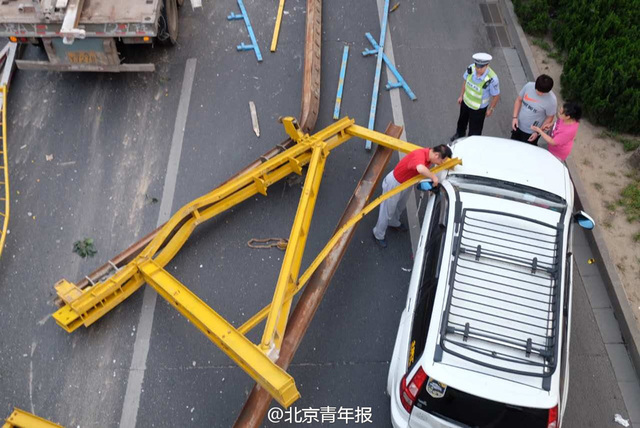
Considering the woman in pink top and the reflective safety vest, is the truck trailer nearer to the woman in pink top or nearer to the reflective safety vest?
the reflective safety vest

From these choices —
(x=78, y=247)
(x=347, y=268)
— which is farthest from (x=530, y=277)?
(x=78, y=247)

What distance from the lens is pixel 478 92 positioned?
6.91m

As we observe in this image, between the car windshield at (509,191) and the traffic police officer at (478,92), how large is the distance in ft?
5.34

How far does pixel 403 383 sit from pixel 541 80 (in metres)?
3.86

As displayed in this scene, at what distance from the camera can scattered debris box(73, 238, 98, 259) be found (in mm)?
6879

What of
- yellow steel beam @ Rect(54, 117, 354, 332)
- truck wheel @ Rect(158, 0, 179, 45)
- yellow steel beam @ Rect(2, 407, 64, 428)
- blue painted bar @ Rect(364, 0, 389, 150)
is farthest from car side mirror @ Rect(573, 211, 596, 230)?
truck wheel @ Rect(158, 0, 179, 45)

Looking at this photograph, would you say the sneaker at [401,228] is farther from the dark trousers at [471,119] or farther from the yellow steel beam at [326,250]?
Result: the dark trousers at [471,119]

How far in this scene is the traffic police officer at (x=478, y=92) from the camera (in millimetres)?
6713

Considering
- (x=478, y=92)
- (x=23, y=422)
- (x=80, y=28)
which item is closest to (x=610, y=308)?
(x=478, y=92)

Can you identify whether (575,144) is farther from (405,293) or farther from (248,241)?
(248,241)

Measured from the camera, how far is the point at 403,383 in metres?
4.87

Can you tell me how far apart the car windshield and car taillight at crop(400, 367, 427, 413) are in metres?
1.92

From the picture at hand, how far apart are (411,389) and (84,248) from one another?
435cm

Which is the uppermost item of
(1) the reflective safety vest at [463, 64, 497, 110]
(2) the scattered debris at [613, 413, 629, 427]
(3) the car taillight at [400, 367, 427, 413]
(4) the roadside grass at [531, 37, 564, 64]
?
(1) the reflective safety vest at [463, 64, 497, 110]
